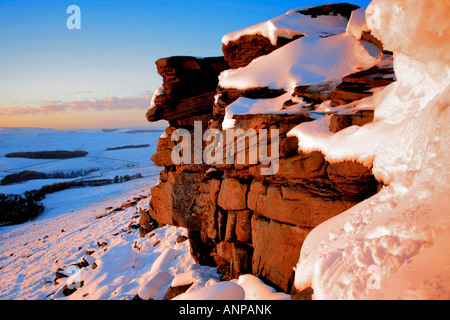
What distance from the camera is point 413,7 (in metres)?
2.52

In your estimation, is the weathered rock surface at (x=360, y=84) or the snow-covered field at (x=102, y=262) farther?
the snow-covered field at (x=102, y=262)

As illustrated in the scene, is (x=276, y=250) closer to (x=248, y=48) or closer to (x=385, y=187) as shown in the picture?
(x=385, y=187)

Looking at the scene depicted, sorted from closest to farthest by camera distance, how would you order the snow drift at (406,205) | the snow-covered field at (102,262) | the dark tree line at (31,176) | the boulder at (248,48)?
1. the snow drift at (406,205)
2. the snow-covered field at (102,262)
3. the boulder at (248,48)
4. the dark tree line at (31,176)

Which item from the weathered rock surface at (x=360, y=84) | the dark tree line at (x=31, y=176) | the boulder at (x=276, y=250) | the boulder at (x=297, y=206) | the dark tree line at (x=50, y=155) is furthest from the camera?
the dark tree line at (x=50, y=155)

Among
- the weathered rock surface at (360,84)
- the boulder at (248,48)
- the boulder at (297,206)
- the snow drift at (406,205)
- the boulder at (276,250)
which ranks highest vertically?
the boulder at (248,48)

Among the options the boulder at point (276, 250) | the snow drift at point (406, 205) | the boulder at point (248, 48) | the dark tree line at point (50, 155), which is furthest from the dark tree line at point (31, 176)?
the snow drift at point (406, 205)

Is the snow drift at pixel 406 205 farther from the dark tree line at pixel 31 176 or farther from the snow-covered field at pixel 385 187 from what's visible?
the dark tree line at pixel 31 176

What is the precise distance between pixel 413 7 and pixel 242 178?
5101 mm

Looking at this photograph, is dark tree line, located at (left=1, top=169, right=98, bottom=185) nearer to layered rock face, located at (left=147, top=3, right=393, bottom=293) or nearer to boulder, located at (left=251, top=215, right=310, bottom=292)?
layered rock face, located at (left=147, top=3, right=393, bottom=293)

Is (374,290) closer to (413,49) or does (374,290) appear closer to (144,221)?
(413,49)

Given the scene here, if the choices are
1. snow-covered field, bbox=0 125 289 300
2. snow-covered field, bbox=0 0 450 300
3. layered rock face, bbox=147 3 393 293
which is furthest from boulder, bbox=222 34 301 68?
snow-covered field, bbox=0 125 289 300

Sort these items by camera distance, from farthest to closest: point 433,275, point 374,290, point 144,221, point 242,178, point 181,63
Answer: point 144,221 < point 181,63 < point 242,178 < point 374,290 < point 433,275

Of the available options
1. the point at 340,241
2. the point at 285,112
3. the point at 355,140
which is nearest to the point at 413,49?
the point at 355,140

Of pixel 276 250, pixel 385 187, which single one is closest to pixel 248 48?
pixel 276 250
